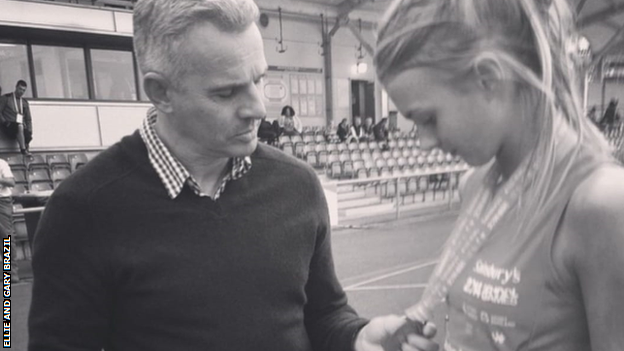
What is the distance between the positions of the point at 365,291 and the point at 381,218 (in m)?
3.93

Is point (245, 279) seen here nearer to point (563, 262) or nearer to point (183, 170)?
point (183, 170)

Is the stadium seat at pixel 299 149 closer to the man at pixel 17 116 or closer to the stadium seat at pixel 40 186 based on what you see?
the stadium seat at pixel 40 186

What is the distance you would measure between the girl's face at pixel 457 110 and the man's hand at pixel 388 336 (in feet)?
1.14

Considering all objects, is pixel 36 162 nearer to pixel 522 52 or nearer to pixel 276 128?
pixel 276 128

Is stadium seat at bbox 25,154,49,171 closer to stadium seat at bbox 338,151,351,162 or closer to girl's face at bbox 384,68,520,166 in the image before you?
stadium seat at bbox 338,151,351,162

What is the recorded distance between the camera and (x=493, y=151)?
0.72 metres

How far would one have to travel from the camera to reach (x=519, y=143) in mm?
721

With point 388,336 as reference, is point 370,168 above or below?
below

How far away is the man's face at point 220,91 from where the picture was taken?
103 cm

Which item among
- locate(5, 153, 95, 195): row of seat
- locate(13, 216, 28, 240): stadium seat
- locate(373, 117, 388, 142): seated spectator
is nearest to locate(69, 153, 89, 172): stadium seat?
locate(5, 153, 95, 195): row of seat

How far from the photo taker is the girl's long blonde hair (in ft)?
2.19

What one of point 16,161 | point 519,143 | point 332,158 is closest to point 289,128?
point 332,158

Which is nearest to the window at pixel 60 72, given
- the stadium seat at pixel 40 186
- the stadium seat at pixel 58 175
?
the stadium seat at pixel 58 175

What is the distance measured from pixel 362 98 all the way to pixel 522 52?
15.9 m
